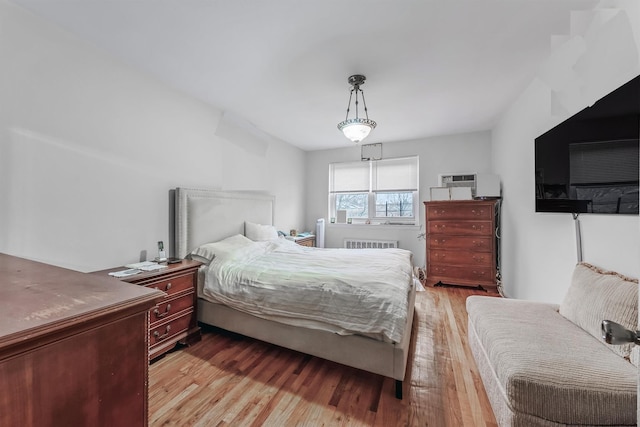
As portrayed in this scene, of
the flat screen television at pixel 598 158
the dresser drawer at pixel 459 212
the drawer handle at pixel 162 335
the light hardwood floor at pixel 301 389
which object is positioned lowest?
the light hardwood floor at pixel 301 389

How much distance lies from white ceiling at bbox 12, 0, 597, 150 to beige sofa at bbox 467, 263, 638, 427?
5.97 ft

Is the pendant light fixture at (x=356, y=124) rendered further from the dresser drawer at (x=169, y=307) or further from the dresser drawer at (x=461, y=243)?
the dresser drawer at (x=461, y=243)

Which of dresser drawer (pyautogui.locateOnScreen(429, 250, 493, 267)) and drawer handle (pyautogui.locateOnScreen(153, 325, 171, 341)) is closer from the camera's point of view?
drawer handle (pyautogui.locateOnScreen(153, 325, 171, 341))

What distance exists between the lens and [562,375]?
1119 mm

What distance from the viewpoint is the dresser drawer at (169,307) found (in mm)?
2047

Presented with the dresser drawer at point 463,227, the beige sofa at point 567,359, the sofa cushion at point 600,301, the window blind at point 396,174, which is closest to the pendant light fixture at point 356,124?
the beige sofa at point 567,359

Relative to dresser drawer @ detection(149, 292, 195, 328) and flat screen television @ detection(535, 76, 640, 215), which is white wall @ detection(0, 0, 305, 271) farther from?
flat screen television @ detection(535, 76, 640, 215)

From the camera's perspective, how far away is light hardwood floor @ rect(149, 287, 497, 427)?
58.8 inches

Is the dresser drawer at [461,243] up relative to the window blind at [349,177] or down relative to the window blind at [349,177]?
down

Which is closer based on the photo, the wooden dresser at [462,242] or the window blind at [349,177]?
the wooden dresser at [462,242]

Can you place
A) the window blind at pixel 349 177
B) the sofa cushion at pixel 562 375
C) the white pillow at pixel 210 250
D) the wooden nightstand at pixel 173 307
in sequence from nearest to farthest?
the sofa cushion at pixel 562 375 < the wooden nightstand at pixel 173 307 < the white pillow at pixel 210 250 < the window blind at pixel 349 177

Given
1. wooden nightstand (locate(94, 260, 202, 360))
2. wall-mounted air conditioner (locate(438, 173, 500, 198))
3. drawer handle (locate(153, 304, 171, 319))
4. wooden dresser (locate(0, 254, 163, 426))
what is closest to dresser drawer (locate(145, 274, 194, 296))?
wooden nightstand (locate(94, 260, 202, 360))

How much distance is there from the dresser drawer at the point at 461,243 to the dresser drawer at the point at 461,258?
0.24 feet

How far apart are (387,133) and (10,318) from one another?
4.43 m
